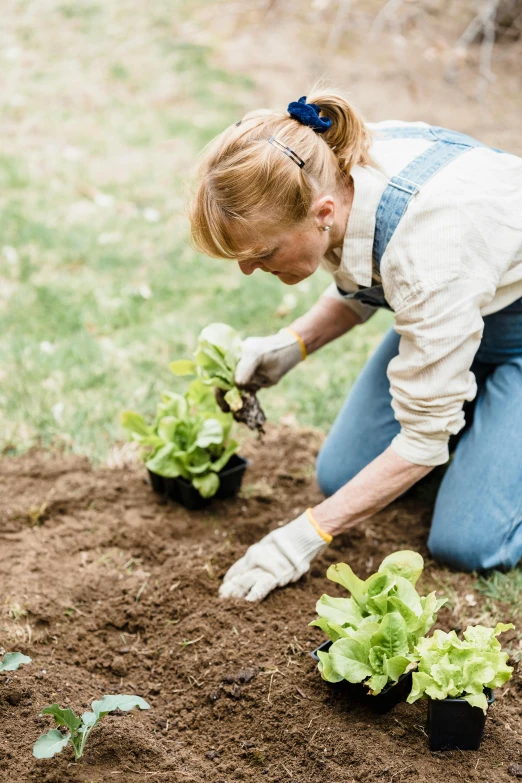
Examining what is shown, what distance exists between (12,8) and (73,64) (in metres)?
1.52

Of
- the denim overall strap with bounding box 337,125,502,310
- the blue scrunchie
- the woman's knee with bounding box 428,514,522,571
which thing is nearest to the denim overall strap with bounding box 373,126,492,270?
the denim overall strap with bounding box 337,125,502,310

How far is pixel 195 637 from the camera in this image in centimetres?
223

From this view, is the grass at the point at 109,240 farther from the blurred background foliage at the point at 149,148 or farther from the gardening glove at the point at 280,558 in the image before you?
the gardening glove at the point at 280,558

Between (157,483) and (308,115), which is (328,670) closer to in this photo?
(157,483)

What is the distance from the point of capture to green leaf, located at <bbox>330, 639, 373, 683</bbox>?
6.05ft

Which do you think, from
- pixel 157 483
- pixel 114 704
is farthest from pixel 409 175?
pixel 114 704

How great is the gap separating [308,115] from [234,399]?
981 millimetres

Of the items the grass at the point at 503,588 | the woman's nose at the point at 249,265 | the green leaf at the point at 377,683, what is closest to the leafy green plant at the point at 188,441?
the woman's nose at the point at 249,265

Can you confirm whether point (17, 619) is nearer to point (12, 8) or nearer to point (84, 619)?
point (84, 619)

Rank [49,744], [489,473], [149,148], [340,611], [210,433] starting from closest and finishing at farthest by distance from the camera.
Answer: [49,744]
[340,611]
[489,473]
[210,433]
[149,148]

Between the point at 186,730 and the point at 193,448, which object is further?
the point at 193,448

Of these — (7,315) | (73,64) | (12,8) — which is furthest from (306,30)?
(7,315)

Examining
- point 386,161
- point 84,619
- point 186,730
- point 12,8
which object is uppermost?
point 386,161

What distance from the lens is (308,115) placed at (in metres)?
2.03
